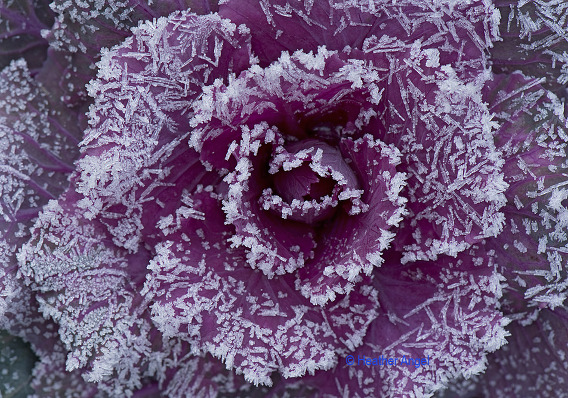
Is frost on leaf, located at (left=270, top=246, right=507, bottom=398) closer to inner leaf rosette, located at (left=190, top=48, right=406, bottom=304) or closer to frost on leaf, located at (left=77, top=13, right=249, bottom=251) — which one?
inner leaf rosette, located at (left=190, top=48, right=406, bottom=304)

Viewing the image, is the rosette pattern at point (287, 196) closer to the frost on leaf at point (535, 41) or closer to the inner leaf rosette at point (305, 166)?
the inner leaf rosette at point (305, 166)

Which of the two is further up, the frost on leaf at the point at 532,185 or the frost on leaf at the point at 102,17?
the frost on leaf at the point at 102,17

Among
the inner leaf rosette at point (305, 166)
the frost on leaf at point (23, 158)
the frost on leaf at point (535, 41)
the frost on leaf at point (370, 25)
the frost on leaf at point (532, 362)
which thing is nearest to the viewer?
the inner leaf rosette at point (305, 166)

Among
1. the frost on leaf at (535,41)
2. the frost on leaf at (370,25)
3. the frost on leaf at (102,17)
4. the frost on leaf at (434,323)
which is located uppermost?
the frost on leaf at (102,17)

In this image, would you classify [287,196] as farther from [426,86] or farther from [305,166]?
[426,86]

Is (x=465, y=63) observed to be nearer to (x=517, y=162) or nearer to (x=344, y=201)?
(x=517, y=162)

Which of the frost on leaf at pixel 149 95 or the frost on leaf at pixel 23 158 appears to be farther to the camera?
the frost on leaf at pixel 23 158

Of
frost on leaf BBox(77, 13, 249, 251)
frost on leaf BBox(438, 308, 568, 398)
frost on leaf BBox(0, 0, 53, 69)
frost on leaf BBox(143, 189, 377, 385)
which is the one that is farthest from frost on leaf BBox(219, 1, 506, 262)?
frost on leaf BBox(0, 0, 53, 69)

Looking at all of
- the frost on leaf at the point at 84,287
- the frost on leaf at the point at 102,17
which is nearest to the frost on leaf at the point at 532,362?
the frost on leaf at the point at 84,287

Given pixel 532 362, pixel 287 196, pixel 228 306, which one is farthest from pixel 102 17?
pixel 532 362
